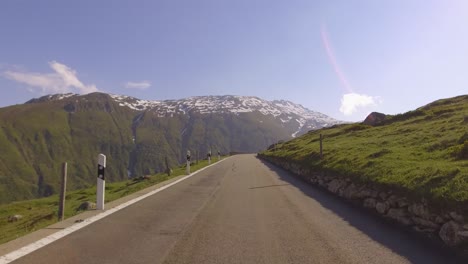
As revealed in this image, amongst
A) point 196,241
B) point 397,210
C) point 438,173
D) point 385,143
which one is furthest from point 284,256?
point 385,143

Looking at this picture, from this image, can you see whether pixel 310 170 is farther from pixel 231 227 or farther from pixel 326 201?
pixel 231 227

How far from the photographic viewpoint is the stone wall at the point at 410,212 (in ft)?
21.7

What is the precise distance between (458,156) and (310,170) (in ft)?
29.4

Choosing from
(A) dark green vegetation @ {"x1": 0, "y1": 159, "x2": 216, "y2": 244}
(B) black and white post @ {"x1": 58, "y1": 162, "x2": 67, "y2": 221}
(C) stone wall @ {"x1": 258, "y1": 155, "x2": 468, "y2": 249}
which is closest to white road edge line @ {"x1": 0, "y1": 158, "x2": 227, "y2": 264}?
(B) black and white post @ {"x1": 58, "y1": 162, "x2": 67, "y2": 221}

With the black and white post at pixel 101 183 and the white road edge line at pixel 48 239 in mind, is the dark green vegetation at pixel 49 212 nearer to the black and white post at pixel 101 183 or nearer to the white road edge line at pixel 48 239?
the black and white post at pixel 101 183

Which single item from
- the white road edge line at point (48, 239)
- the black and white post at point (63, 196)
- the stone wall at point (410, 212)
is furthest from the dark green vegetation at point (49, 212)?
the stone wall at point (410, 212)

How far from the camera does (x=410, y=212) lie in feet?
27.7

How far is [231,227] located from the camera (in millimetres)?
8102

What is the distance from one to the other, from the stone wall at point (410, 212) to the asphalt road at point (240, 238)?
0.98 feet

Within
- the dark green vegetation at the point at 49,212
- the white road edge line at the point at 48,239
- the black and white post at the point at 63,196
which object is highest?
the black and white post at the point at 63,196

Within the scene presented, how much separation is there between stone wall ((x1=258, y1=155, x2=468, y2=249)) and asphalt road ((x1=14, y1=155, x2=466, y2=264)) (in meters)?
0.30

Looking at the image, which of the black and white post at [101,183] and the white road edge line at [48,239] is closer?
the white road edge line at [48,239]

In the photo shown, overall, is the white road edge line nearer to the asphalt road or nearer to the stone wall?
the asphalt road

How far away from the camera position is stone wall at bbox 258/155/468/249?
21.7 feet
